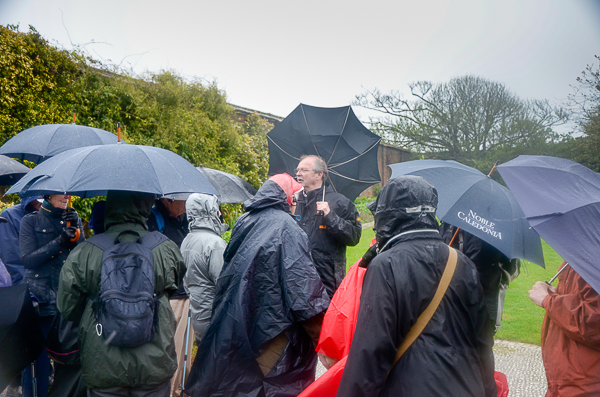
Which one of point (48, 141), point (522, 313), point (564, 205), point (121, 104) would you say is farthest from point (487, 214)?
point (121, 104)

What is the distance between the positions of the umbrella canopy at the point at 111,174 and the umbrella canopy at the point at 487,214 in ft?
5.69

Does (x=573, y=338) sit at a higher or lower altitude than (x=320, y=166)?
lower

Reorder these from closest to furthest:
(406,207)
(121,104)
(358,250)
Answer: (406,207) → (121,104) → (358,250)

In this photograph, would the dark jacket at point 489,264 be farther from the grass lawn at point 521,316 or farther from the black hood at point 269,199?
the black hood at point 269,199

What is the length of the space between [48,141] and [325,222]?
2.72m

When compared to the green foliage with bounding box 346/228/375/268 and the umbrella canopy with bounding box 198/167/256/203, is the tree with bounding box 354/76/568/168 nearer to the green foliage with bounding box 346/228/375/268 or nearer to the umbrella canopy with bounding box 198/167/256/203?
the green foliage with bounding box 346/228/375/268

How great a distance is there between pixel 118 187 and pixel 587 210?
2.54 m

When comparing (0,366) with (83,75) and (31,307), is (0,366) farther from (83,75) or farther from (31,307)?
(83,75)

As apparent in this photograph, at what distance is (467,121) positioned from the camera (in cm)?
2234

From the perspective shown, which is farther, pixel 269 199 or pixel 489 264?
pixel 489 264

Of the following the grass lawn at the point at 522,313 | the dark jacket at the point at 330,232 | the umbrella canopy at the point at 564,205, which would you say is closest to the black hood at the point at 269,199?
the dark jacket at the point at 330,232

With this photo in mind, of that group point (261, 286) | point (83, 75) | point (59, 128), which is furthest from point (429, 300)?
point (83, 75)

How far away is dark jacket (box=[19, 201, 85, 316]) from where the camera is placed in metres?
3.11

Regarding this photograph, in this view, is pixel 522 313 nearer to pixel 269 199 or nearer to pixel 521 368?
pixel 521 368
